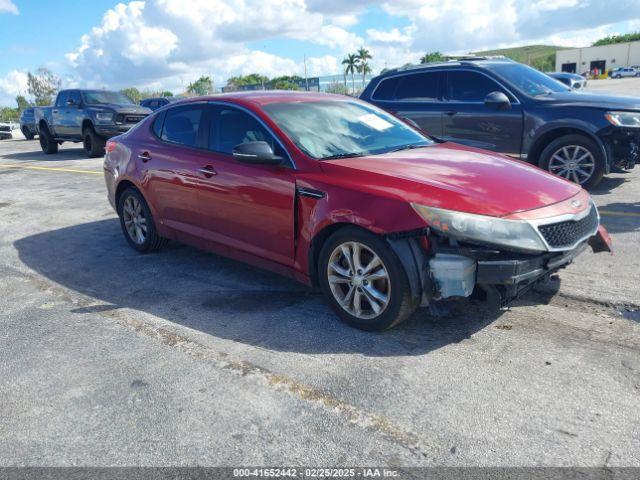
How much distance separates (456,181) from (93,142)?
49.2ft

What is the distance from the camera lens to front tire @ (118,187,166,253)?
5.83 meters

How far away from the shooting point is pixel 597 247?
4020 millimetres

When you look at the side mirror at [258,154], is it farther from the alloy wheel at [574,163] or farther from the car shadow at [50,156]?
the car shadow at [50,156]

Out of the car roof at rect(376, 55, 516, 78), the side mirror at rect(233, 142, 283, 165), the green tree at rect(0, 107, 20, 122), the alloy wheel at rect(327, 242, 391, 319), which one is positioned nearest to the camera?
the alloy wheel at rect(327, 242, 391, 319)

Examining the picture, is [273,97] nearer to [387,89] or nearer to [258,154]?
[258,154]

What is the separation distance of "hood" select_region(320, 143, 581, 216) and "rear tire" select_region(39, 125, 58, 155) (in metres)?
17.3

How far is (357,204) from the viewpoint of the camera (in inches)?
142

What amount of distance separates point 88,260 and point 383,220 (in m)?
3.88

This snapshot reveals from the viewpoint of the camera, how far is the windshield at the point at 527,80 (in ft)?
25.7

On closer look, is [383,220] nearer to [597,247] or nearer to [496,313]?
[496,313]

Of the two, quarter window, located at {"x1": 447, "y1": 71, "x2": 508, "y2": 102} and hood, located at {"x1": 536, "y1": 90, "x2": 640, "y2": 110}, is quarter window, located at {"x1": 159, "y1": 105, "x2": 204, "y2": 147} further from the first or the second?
hood, located at {"x1": 536, "y1": 90, "x2": 640, "y2": 110}

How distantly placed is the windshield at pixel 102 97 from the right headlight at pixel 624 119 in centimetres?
1434

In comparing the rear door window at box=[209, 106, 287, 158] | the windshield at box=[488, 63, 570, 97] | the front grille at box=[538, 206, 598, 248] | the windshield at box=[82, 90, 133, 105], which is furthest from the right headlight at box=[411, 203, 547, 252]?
the windshield at box=[82, 90, 133, 105]

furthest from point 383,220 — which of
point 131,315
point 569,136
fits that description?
point 569,136
